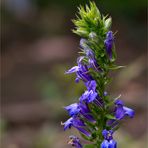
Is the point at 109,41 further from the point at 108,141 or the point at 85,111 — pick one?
the point at 108,141

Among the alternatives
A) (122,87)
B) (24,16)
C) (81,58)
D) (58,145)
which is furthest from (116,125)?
(24,16)

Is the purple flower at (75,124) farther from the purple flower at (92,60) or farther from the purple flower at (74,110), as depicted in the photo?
the purple flower at (92,60)

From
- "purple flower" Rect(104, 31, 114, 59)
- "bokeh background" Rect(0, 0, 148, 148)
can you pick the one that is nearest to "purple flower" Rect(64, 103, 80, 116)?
"purple flower" Rect(104, 31, 114, 59)

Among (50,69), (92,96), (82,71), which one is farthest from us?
(50,69)

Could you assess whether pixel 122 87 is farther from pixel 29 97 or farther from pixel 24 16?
pixel 24 16

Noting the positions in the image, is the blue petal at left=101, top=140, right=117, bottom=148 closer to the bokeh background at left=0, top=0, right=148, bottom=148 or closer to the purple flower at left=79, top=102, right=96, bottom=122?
the purple flower at left=79, top=102, right=96, bottom=122

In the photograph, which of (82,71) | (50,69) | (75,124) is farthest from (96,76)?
(50,69)
